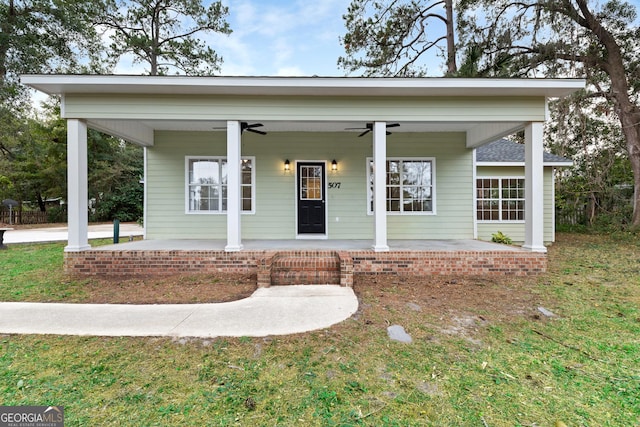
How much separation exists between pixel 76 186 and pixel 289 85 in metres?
4.16

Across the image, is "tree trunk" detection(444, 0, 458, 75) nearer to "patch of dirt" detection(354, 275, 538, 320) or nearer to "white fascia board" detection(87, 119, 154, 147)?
"patch of dirt" detection(354, 275, 538, 320)

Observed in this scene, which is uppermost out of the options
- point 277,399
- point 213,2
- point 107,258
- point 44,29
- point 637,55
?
point 213,2

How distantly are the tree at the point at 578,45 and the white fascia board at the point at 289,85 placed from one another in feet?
21.4

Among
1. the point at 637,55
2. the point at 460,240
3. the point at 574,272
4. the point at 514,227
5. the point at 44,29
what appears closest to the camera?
the point at 574,272

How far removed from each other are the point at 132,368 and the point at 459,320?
3.38 metres

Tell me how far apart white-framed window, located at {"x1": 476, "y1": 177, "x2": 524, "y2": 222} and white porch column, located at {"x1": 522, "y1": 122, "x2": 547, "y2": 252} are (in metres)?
Answer: 3.25

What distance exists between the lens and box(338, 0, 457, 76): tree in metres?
11.2

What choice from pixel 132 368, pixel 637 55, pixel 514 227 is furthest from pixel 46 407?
pixel 637 55

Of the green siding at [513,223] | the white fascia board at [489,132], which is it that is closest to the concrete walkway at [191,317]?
the white fascia board at [489,132]

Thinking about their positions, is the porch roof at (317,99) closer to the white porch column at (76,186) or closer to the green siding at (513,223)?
the white porch column at (76,186)

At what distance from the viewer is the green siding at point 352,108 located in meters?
5.42

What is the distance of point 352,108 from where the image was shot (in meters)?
5.50

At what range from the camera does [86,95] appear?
5.29 m

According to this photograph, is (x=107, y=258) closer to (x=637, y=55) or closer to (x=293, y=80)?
(x=293, y=80)
